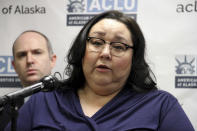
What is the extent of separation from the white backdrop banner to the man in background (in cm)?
4

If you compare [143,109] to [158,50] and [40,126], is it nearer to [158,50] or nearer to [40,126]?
[40,126]

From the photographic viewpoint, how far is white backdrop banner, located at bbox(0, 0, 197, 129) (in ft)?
5.82

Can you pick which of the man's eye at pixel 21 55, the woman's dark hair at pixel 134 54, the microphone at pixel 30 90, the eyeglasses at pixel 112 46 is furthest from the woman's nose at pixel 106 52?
the man's eye at pixel 21 55

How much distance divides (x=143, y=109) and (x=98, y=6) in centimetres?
88

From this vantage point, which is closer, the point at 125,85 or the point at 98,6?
the point at 125,85

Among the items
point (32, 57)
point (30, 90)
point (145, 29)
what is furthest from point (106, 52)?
point (32, 57)

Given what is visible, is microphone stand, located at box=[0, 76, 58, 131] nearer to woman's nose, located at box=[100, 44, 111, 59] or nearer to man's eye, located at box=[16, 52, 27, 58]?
woman's nose, located at box=[100, 44, 111, 59]

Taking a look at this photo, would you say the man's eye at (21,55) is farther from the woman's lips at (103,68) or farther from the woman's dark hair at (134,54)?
the woman's lips at (103,68)

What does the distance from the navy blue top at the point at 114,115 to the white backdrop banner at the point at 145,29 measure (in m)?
0.46

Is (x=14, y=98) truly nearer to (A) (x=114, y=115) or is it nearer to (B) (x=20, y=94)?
(B) (x=20, y=94)

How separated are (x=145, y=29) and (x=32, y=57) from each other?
0.77 metres

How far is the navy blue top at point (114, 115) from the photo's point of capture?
4.09ft

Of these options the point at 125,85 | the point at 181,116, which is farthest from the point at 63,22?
the point at 181,116

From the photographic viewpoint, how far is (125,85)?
147 centimetres
